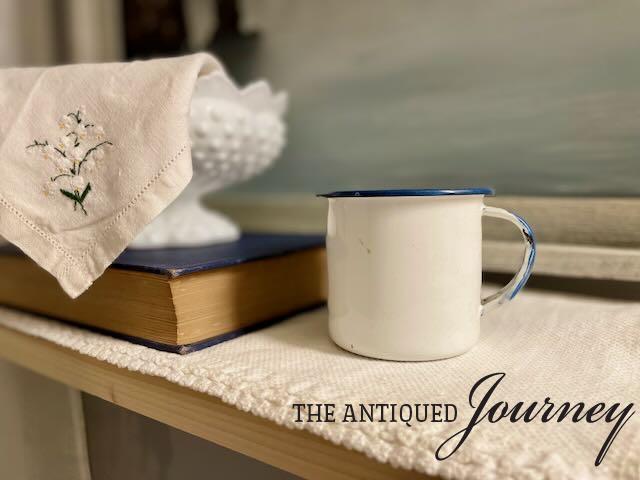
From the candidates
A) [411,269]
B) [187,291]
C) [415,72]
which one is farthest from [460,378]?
[415,72]

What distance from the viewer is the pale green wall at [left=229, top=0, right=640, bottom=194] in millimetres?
491

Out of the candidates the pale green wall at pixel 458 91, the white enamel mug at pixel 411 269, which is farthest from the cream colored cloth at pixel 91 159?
the pale green wall at pixel 458 91

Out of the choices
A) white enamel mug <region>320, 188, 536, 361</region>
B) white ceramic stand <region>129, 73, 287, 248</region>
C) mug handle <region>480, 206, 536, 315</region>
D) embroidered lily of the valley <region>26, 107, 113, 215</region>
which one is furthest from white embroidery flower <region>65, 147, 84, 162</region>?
mug handle <region>480, 206, 536, 315</region>

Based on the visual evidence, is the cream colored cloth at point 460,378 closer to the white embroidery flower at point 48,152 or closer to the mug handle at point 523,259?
the mug handle at point 523,259

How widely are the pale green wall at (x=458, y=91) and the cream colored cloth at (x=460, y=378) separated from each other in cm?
18

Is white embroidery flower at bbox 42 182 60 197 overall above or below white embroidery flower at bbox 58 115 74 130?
below

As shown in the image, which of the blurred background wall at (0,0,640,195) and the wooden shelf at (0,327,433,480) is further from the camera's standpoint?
the blurred background wall at (0,0,640,195)

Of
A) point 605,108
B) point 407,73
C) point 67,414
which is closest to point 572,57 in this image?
point 605,108

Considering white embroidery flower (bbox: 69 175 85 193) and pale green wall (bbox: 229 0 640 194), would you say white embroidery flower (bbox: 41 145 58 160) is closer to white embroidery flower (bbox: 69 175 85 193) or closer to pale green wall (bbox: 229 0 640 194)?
white embroidery flower (bbox: 69 175 85 193)

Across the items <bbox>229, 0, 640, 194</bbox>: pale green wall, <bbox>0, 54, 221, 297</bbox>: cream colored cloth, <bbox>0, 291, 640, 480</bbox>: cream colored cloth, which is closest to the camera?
<bbox>0, 291, 640, 480</bbox>: cream colored cloth

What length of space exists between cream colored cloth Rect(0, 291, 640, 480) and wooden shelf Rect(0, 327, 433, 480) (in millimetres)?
12

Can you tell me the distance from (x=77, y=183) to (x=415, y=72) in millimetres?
444

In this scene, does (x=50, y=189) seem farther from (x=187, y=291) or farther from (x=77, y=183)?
(x=187, y=291)

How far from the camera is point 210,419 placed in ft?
1.03
